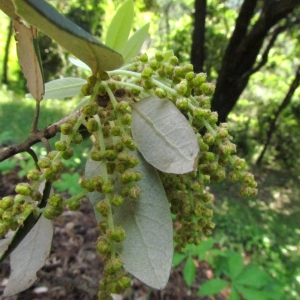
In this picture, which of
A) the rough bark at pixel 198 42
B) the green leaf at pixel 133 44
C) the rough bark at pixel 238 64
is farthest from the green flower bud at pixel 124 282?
the rough bark at pixel 198 42

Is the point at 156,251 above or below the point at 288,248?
above

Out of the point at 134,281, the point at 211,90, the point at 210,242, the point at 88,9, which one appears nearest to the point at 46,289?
the point at 134,281

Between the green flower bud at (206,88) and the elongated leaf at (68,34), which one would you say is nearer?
the elongated leaf at (68,34)

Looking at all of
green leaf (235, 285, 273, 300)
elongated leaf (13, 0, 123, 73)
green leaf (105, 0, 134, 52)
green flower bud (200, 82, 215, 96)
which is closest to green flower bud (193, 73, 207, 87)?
green flower bud (200, 82, 215, 96)

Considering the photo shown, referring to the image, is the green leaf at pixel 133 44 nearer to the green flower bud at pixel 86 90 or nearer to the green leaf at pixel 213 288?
the green flower bud at pixel 86 90

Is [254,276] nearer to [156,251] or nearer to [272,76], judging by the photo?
[156,251]

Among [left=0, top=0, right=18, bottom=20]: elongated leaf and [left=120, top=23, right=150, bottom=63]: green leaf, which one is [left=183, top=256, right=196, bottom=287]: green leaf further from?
[left=0, top=0, right=18, bottom=20]: elongated leaf
